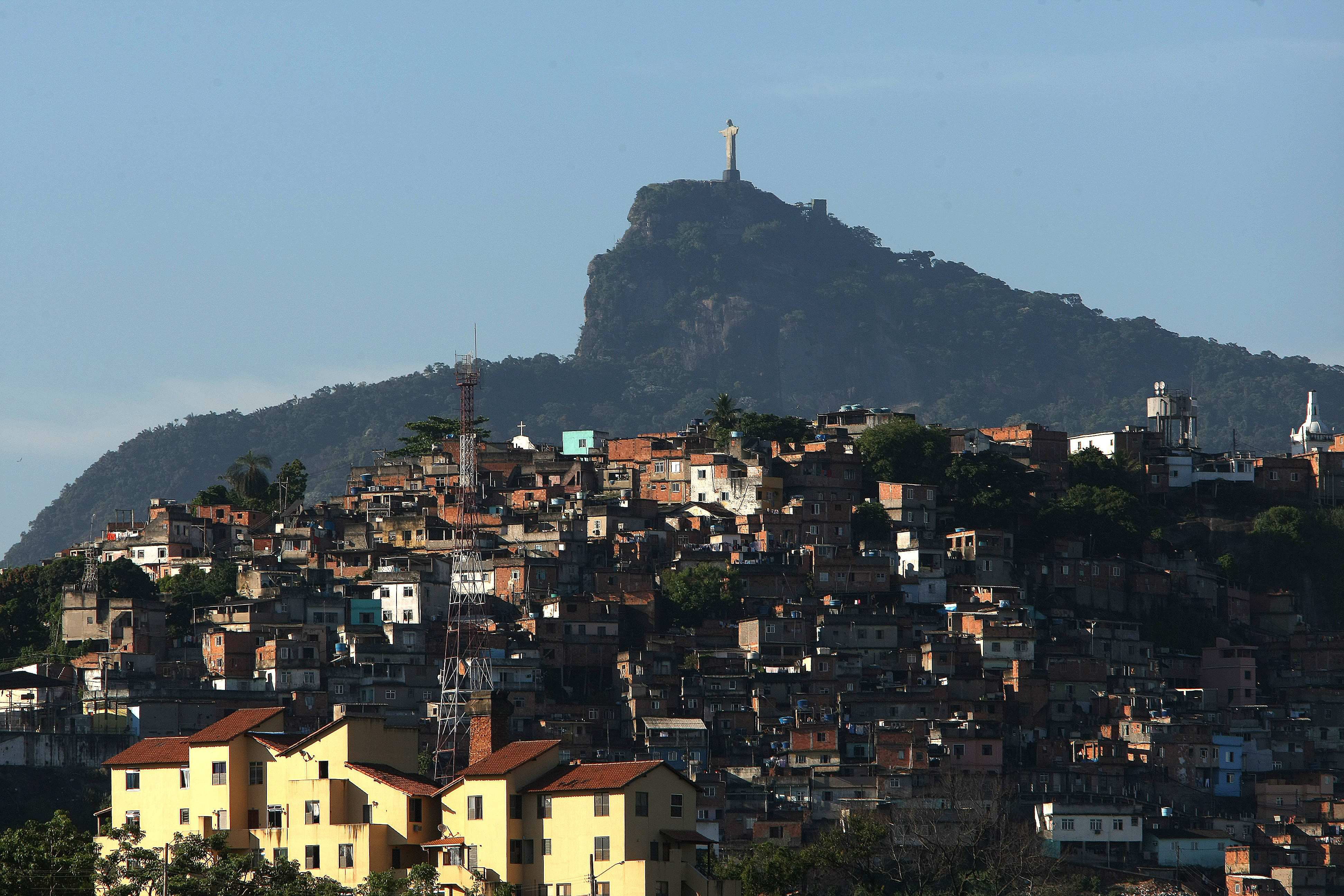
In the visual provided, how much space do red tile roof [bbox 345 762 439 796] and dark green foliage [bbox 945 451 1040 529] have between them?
55.6 meters

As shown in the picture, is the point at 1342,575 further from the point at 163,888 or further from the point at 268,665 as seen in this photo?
the point at 163,888

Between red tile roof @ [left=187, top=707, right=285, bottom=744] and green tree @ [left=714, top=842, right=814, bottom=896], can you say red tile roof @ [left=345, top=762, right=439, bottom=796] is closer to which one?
red tile roof @ [left=187, top=707, right=285, bottom=744]

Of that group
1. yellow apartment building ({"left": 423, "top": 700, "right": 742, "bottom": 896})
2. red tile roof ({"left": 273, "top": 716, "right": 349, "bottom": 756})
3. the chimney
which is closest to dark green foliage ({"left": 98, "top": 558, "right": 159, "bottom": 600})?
the chimney

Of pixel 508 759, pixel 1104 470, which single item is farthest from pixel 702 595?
pixel 508 759

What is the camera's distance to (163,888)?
136ft

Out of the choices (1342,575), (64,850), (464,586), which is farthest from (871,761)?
(64,850)

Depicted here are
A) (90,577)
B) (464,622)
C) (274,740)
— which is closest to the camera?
(274,740)

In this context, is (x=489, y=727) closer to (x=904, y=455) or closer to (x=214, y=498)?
(x=904, y=455)

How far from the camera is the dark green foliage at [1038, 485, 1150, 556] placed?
98.7 meters

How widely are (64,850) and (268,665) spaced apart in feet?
129

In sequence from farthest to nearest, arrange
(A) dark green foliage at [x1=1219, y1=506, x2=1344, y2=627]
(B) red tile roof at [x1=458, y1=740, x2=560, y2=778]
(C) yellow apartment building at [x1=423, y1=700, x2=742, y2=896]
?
(A) dark green foliage at [x1=1219, y1=506, x2=1344, y2=627] < (B) red tile roof at [x1=458, y1=740, x2=560, y2=778] < (C) yellow apartment building at [x1=423, y1=700, x2=742, y2=896]

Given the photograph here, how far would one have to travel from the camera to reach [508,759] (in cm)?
4475

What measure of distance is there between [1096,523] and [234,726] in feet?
188

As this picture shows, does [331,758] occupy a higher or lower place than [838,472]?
lower
